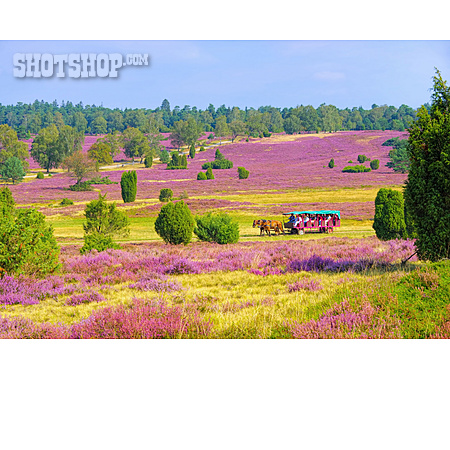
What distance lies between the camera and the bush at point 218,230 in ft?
59.2

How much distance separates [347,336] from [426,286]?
1884mm

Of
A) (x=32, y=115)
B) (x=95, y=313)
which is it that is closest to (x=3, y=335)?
(x=95, y=313)

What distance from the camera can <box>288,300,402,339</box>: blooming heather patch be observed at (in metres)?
5.81

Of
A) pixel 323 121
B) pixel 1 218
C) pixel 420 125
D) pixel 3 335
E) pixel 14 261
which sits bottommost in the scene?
pixel 3 335

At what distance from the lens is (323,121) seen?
80.4m

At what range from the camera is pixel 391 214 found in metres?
16.7

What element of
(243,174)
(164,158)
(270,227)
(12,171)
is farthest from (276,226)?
(164,158)

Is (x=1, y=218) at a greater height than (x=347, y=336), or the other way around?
(x=1, y=218)

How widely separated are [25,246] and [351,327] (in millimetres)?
6838

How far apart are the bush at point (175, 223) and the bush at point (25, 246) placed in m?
6.71

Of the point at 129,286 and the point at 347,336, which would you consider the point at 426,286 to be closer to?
the point at 347,336

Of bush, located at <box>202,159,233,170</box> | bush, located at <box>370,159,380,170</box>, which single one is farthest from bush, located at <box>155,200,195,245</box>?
bush, located at <box>370,159,380,170</box>

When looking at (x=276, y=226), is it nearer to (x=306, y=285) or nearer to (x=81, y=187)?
(x=306, y=285)

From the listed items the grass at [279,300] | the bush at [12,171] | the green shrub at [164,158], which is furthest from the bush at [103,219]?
the green shrub at [164,158]
